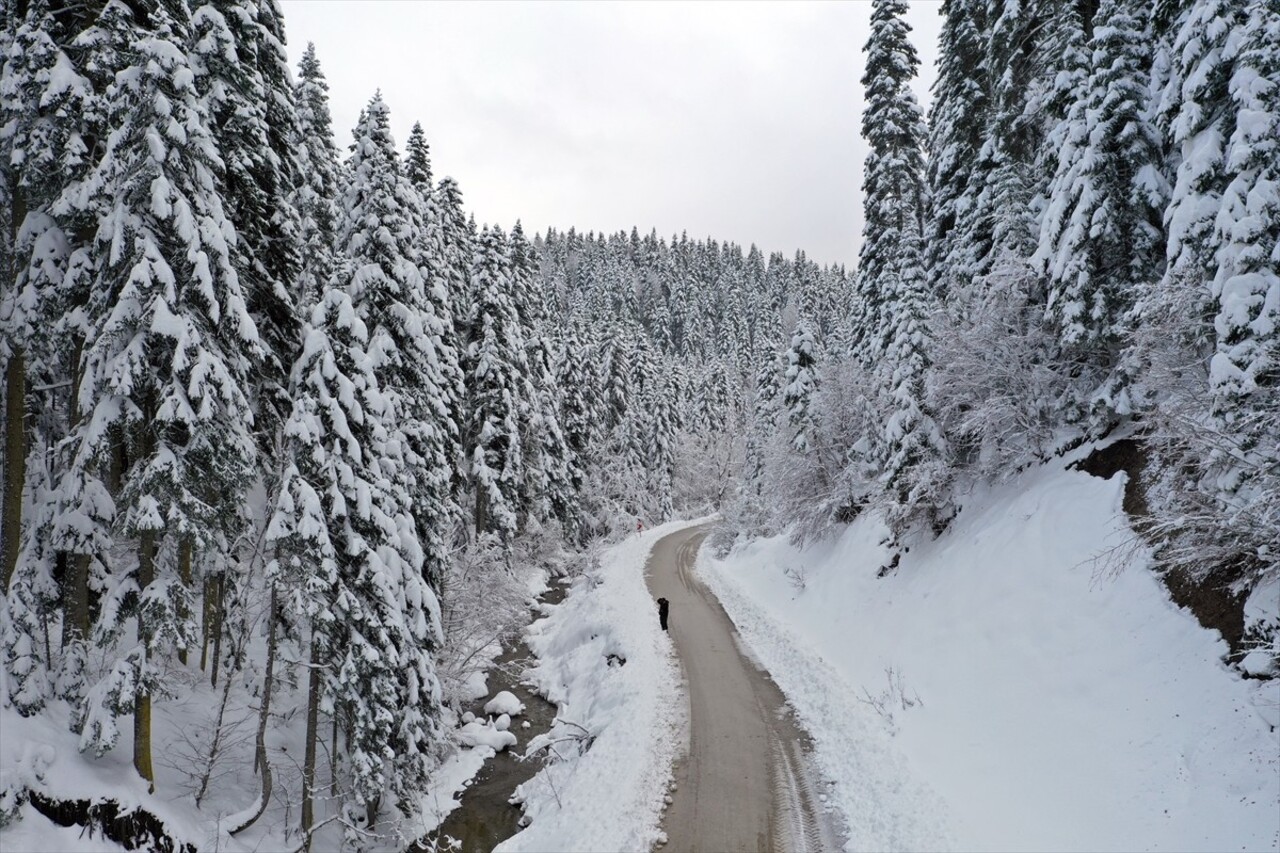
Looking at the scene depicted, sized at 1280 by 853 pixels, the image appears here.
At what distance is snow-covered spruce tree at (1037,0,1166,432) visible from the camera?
1369 cm

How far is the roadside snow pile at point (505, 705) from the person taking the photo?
20.7 meters

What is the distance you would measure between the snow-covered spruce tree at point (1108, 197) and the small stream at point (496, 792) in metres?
16.7

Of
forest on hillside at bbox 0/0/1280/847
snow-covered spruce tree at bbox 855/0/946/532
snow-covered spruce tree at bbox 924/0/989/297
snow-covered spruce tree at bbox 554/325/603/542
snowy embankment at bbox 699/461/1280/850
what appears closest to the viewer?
snowy embankment at bbox 699/461/1280/850

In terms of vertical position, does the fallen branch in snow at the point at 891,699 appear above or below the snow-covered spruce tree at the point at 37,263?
below

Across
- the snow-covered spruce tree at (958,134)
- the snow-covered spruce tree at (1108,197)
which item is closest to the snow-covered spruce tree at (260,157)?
the snow-covered spruce tree at (1108,197)

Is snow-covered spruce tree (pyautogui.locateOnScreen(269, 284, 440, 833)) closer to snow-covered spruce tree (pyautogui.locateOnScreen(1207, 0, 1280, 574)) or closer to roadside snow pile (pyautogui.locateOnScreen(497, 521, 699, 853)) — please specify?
roadside snow pile (pyautogui.locateOnScreen(497, 521, 699, 853))

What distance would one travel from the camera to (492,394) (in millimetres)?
28703

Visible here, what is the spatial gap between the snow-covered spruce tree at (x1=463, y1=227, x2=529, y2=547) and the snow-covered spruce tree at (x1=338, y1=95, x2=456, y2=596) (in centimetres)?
970

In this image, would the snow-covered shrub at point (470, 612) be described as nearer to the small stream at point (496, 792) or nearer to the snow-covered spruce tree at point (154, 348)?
the small stream at point (496, 792)

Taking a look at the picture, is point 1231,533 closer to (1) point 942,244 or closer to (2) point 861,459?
(2) point 861,459

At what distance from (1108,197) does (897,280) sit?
973cm

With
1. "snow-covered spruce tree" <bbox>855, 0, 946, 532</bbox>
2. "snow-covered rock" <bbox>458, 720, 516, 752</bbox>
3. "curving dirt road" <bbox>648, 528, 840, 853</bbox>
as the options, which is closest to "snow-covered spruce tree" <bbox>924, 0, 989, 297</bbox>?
A: "snow-covered spruce tree" <bbox>855, 0, 946, 532</bbox>

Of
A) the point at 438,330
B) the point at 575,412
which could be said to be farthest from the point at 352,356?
the point at 575,412

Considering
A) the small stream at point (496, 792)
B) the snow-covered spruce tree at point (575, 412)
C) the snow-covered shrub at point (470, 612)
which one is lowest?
the small stream at point (496, 792)
